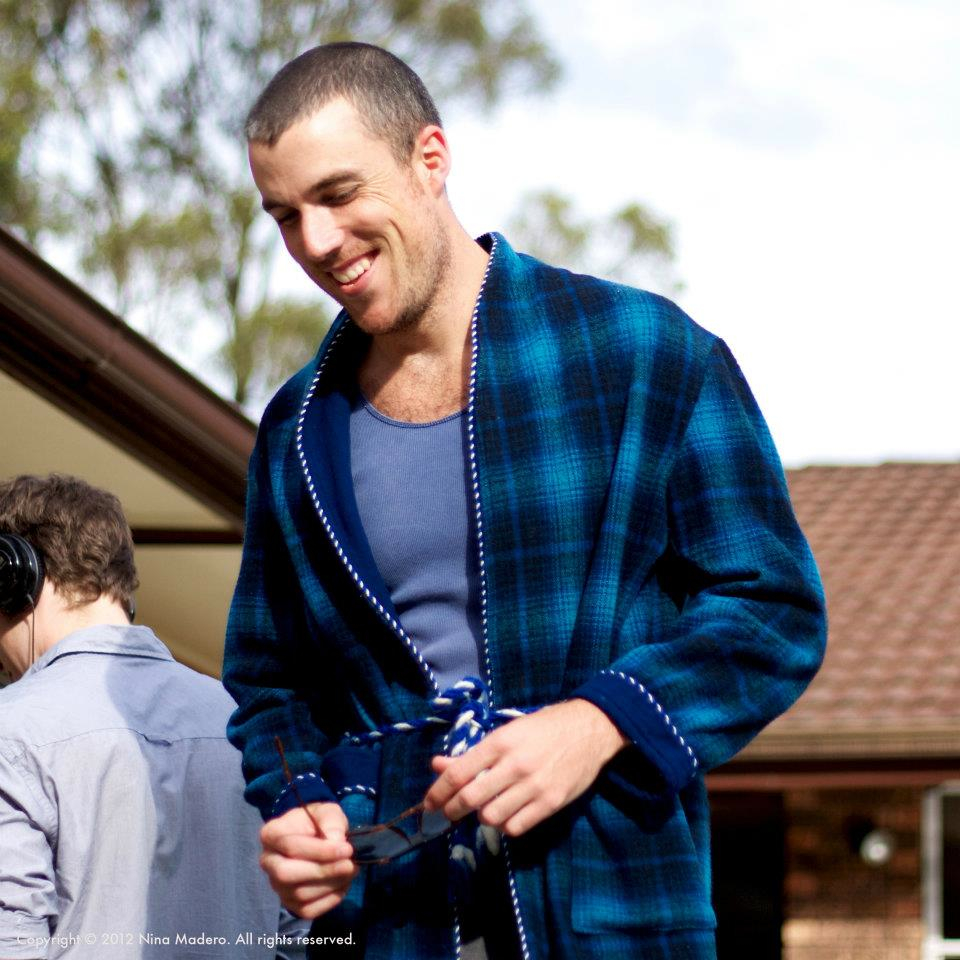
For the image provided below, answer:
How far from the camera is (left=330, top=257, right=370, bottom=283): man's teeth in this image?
198cm

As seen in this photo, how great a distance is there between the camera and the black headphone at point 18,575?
326cm

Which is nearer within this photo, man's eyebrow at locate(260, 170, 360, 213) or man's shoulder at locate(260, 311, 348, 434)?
man's eyebrow at locate(260, 170, 360, 213)

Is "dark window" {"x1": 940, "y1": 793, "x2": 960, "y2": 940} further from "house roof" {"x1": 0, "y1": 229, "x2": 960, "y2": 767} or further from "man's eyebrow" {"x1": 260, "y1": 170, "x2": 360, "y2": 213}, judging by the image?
"man's eyebrow" {"x1": 260, "y1": 170, "x2": 360, "y2": 213}

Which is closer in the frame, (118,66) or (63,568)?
(63,568)

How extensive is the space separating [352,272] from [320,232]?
6 cm

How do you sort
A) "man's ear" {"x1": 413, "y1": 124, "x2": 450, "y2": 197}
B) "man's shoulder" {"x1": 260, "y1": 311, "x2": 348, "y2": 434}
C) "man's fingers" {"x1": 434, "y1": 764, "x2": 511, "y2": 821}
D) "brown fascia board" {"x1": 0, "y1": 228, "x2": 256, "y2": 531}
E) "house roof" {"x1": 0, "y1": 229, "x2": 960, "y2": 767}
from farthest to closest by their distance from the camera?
"house roof" {"x1": 0, "y1": 229, "x2": 960, "y2": 767}, "brown fascia board" {"x1": 0, "y1": 228, "x2": 256, "y2": 531}, "man's shoulder" {"x1": 260, "y1": 311, "x2": 348, "y2": 434}, "man's ear" {"x1": 413, "y1": 124, "x2": 450, "y2": 197}, "man's fingers" {"x1": 434, "y1": 764, "x2": 511, "y2": 821}

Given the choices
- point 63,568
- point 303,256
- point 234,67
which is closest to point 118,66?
point 234,67

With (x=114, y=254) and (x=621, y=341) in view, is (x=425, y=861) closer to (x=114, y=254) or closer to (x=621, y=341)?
(x=621, y=341)

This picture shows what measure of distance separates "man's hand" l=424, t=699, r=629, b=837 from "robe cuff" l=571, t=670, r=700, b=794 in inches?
1.2

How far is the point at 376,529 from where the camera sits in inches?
79.7

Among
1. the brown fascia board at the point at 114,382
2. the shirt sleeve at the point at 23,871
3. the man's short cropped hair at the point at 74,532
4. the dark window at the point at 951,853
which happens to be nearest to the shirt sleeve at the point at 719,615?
the shirt sleeve at the point at 23,871

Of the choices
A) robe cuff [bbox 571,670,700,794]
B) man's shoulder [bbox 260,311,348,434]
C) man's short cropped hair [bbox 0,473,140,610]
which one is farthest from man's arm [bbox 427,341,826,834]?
man's short cropped hair [bbox 0,473,140,610]

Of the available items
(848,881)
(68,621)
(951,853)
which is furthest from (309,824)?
(951,853)

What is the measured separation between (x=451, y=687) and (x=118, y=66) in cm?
1926
